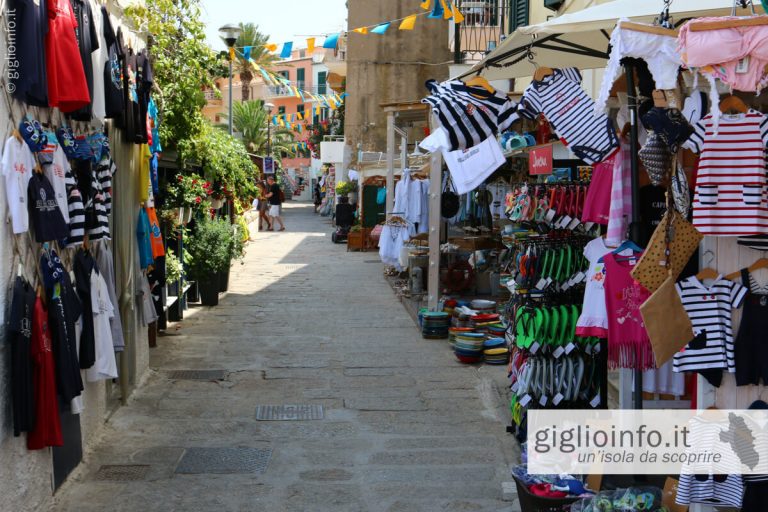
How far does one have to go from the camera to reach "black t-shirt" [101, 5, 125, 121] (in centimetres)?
702

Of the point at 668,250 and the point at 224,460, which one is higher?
the point at 668,250

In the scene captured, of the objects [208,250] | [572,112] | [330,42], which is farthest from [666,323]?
[330,42]

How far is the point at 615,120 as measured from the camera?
5215 millimetres

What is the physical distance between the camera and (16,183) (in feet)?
15.9

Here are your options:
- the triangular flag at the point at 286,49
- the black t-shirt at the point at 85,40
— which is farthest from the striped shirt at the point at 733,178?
the triangular flag at the point at 286,49

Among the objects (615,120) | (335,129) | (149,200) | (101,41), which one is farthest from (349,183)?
(615,120)

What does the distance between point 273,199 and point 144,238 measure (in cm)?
2516

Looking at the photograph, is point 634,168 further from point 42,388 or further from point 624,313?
point 42,388

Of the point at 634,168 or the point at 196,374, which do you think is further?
the point at 196,374

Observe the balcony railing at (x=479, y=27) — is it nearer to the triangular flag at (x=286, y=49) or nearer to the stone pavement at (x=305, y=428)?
the triangular flag at (x=286, y=49)

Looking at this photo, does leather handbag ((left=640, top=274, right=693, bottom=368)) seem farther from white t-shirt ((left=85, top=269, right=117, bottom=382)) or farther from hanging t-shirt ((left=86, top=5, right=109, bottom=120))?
hanging t-shirt ((left=86, top=5, right=109, bottom=120))

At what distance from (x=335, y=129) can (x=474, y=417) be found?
3817 cm

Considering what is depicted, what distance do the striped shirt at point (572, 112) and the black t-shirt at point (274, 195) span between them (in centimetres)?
2690

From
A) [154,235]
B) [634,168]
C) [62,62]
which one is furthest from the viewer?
[154,235]
